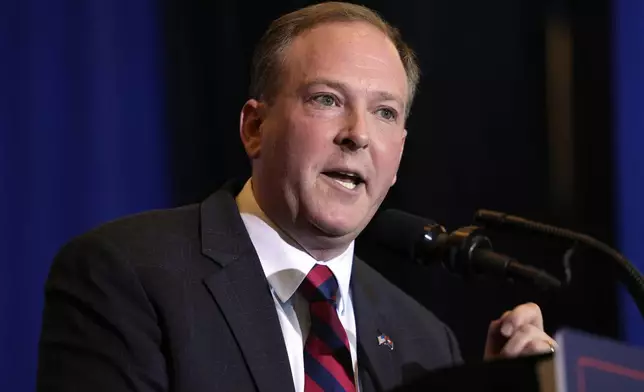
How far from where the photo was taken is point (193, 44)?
2277 millimetres

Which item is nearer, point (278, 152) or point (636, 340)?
point (278, 152)

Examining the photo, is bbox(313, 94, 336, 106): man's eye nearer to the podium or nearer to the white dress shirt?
the white dress shirt

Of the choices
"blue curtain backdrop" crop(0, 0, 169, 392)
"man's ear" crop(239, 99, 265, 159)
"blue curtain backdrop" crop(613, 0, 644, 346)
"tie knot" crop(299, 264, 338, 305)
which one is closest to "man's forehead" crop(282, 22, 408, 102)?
"man's ear" crop(239, 99, 265, 159)

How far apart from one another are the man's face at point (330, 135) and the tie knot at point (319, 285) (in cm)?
5

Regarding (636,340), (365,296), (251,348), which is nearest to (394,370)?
(365,296)

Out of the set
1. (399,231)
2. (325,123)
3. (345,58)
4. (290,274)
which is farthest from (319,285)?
(345,58)

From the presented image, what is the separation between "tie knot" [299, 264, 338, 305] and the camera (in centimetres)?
134

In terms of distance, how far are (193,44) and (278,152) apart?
102 centimetres

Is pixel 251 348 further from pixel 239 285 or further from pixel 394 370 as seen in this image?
pixel 394 370

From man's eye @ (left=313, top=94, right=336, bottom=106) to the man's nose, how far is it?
0.15 feet

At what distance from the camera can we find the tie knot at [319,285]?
134 centimetres

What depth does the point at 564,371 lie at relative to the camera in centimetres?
57

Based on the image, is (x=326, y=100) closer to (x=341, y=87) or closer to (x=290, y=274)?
(x=341, y=87)

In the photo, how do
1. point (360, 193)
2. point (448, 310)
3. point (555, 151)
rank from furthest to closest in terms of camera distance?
point (448, 310) → point (555, 151) → point (360, 193)
